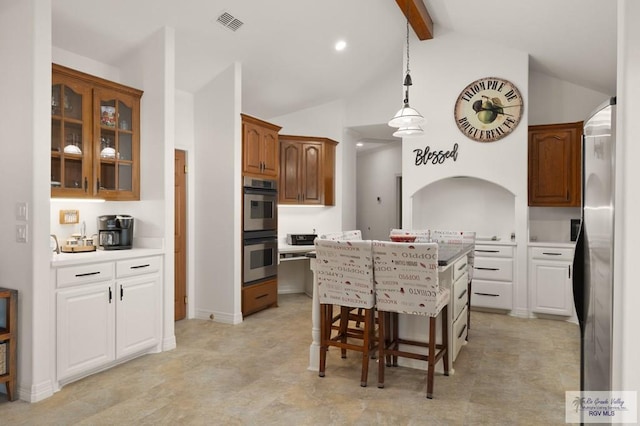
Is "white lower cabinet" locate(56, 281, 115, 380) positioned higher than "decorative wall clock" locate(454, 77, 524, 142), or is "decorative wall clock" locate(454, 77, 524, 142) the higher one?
"decorative wall clock" locate(454, 77, 524, 142)

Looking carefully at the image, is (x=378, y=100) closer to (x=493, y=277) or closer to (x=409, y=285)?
(x=493, y=277)

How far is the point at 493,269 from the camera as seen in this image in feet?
17.4

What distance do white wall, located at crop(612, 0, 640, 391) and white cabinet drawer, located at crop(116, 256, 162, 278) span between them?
3.30 metres

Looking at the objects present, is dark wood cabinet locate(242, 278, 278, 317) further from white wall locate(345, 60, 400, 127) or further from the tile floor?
white wall locate(345, 60, 400, 127)

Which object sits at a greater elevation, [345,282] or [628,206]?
[628,206]

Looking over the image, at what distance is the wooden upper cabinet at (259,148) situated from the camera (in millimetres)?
4980

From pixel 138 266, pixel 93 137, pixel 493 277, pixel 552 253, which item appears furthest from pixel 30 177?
pixel 552 253

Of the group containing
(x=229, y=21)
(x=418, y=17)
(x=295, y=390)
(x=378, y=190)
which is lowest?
(x=295, y=390)

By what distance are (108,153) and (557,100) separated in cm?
531

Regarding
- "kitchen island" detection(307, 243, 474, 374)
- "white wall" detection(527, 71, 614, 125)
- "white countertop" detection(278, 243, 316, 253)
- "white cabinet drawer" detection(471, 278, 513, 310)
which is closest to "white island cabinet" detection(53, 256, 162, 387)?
"kitchen island" detection(307, 243, 474, 374)

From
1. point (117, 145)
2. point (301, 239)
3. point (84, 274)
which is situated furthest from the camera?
point (301, 239)

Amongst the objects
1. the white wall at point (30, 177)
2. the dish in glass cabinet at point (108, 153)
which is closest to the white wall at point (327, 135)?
the dish in glass cabinet at point (108, 153)

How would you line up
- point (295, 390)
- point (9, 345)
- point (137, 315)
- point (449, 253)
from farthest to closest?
point (137, 315), point (449, 253), point (295, 390), point (9, 345)

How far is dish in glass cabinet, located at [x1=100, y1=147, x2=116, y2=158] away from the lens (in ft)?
11.9
